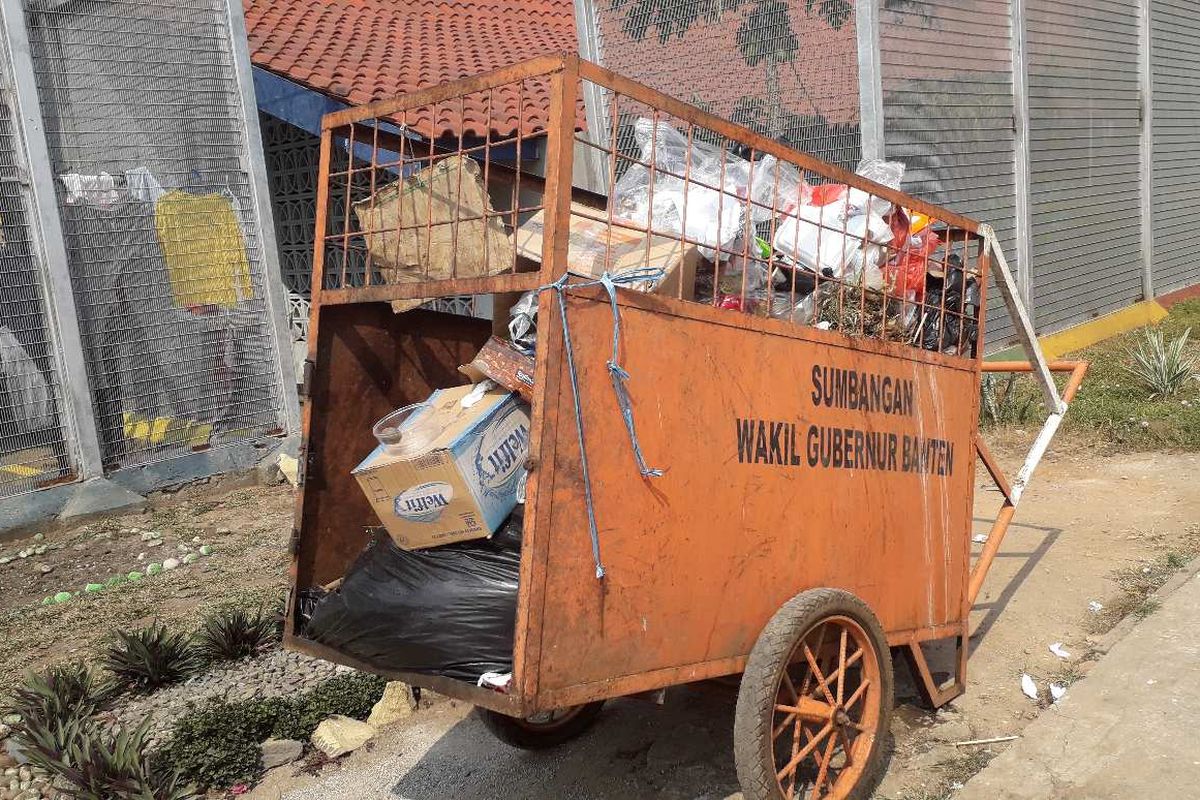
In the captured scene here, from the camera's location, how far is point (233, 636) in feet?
14.0

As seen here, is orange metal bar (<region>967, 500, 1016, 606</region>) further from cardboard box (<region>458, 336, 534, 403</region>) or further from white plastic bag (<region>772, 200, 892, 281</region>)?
cardboard box (<region>458, 336, 534, 403</region>)

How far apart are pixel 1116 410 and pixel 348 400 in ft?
21.3

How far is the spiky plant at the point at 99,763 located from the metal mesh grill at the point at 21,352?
117 inches

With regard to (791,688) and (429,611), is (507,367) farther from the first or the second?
(791,688)

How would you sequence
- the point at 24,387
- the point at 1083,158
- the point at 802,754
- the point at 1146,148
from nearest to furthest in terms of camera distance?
1. the point at 802,754
2. the point at 24,387
3. the point at 1083,158
4. the point at 1146,148

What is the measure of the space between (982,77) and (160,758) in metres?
8.28

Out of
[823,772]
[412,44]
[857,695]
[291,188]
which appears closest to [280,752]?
[823,772]

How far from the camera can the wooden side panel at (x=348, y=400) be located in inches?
118

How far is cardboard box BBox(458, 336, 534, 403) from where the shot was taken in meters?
2.61

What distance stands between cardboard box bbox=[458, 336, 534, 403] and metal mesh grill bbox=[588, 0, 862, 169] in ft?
18.9

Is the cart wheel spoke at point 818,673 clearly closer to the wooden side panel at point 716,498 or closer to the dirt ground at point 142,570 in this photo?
the wooden side panel at point 716,498

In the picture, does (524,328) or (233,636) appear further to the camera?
(233,636)

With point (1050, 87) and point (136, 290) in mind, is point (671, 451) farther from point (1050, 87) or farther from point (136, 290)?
point (1050, 87)

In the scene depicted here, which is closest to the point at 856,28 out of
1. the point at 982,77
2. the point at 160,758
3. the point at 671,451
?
the point at 982,77
